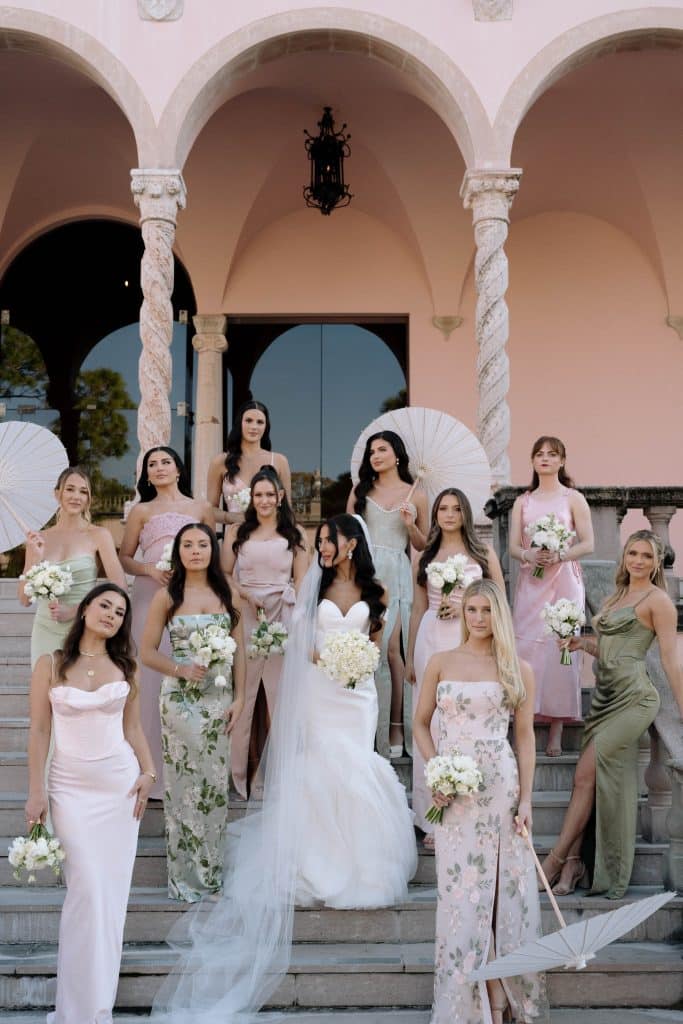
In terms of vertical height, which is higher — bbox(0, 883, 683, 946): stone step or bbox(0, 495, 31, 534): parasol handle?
bbox(0, 495, 31, 534): parasol handle

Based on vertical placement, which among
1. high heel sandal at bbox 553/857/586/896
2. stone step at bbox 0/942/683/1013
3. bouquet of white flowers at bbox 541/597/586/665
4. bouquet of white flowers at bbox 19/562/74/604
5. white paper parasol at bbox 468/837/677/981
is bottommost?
stone step at bbox 0/942/683/1013

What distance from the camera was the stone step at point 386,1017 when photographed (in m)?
4.54

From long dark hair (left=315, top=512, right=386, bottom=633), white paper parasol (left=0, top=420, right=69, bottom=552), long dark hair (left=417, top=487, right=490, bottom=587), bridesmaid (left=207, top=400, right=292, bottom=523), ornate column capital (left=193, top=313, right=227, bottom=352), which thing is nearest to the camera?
long dark hair (left=315, top=512, right=386, bottom=633)

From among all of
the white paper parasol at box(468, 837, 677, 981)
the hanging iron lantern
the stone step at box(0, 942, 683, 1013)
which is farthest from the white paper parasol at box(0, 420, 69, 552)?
the hanging iron lantern

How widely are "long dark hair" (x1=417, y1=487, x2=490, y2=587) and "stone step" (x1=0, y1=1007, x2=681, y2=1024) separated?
227cm

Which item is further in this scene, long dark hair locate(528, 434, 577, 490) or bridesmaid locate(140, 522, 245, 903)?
long dark hair locate(528, 434, 577, 490)

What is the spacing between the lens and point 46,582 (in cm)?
546

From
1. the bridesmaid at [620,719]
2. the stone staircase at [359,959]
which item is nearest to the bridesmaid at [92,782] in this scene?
the stone staircase at [359,959]

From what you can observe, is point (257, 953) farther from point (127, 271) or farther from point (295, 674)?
point (127, 271)

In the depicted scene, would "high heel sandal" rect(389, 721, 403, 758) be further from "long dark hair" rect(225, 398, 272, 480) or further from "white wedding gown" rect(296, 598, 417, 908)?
"long dark hair" rect(225, 398, 272, 480)

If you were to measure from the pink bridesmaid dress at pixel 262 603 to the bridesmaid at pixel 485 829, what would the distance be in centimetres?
181

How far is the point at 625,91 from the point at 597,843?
929 cm

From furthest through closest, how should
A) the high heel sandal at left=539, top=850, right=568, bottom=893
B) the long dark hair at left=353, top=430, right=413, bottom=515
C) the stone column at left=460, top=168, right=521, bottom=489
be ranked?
the stone column at left=460, top=168, right=521, bottom=489 < the long dark hair at left=353, top=430, right=413, bottom=515 < the high heel sandal at left=539, top=850, right=568, bottom=893

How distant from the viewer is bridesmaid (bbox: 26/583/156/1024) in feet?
14.2
